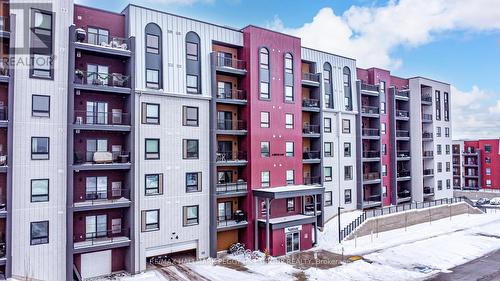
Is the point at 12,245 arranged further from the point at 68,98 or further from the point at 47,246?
the point at 68,98

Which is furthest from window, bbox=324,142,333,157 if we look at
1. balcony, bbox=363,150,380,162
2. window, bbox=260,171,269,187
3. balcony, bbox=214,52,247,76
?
balcony, bbox=214,52,247,76

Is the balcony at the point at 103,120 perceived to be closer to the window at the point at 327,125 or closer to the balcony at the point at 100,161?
the balcony at the point at 100,161

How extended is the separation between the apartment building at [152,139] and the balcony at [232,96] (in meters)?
0.12

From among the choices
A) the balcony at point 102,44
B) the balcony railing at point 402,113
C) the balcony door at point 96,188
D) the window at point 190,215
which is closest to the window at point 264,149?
the window at point 190,215

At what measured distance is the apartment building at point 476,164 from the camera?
71188 mm

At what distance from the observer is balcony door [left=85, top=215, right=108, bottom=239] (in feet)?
76.7

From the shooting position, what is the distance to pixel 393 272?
24.7 m

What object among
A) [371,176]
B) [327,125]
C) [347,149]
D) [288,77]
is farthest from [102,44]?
[371,176]

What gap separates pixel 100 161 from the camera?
23281 millimetres

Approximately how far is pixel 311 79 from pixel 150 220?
810 inches

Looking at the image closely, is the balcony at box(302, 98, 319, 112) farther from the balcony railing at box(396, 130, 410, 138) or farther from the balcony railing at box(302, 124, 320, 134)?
the balcony railing at box(396, 130, 410, 138)

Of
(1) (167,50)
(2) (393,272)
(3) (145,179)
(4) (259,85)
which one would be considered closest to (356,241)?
(2) (393,272)

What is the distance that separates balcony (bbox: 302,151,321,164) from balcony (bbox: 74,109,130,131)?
17564 mm

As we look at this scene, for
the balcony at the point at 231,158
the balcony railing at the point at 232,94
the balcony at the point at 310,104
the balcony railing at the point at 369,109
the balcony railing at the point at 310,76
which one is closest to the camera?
the balcony at the point at 231,158
